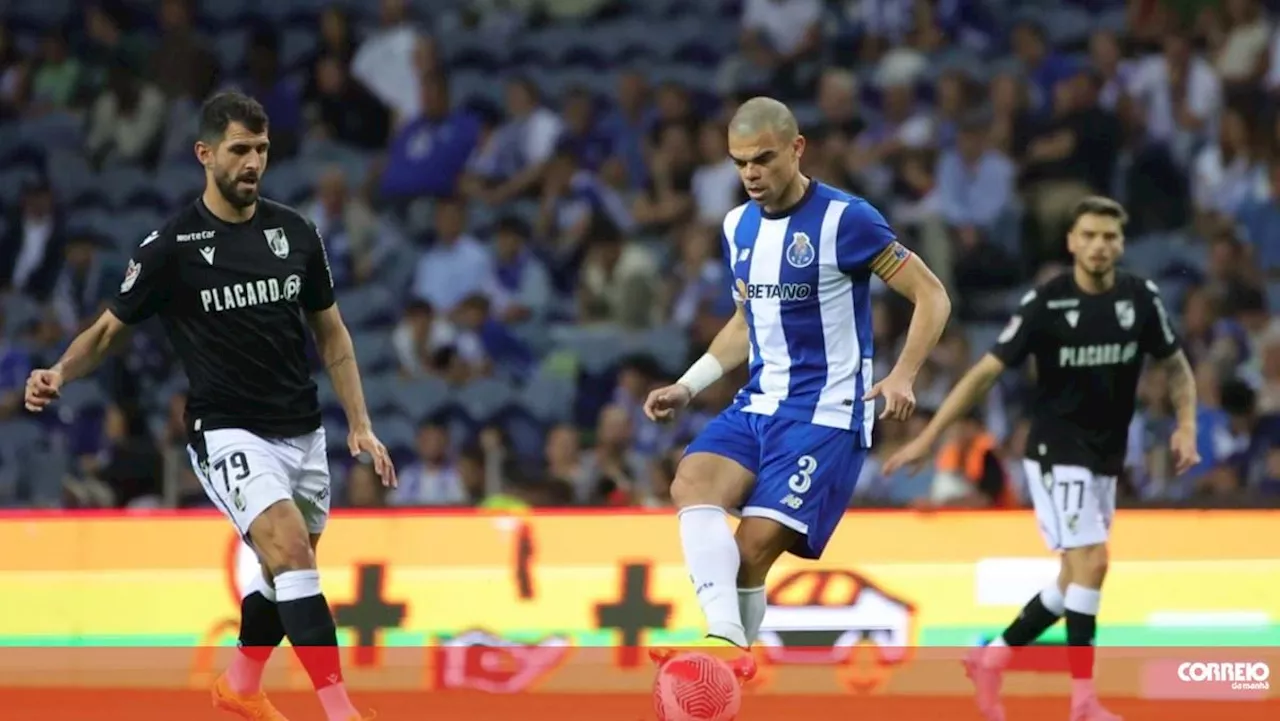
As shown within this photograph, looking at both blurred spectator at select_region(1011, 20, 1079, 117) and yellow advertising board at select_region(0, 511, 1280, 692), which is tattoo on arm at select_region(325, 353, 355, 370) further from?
blurred spectator at select_region(1011, 20, 1079, 117)

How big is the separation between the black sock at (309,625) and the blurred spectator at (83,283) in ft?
27.5

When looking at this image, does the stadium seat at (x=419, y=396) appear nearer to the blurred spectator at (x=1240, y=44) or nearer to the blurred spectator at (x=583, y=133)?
the blurred spectator at (x=583, y=133)

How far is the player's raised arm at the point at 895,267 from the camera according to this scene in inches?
272

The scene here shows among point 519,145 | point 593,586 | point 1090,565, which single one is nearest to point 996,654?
point 1090,565

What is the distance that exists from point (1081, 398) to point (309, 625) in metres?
3.59

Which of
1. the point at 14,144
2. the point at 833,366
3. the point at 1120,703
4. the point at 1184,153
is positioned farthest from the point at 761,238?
the point at 14,144

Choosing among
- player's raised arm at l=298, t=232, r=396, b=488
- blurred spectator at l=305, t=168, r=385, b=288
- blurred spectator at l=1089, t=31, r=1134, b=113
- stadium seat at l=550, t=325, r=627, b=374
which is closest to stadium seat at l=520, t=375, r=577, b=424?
stadium seat at l=550, t=325, r=627, b=374

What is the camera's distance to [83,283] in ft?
49.9

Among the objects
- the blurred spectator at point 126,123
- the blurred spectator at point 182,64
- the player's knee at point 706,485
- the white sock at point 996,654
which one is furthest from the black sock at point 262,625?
the blurred spectator at point 182,64

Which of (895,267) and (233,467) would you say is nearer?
(895,267)

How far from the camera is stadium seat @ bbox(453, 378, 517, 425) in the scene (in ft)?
44.8

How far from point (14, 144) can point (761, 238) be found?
1084cm

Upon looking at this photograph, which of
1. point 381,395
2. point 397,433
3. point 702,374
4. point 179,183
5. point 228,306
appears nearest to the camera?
point 228,306

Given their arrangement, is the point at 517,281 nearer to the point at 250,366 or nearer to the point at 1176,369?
the point at 1176,369
